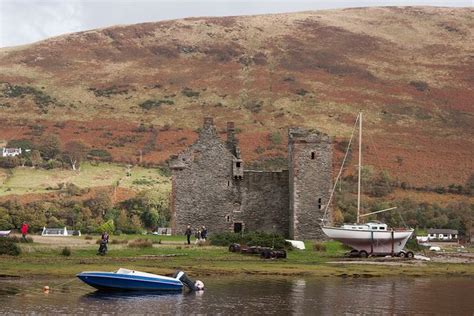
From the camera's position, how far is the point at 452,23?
19312cm

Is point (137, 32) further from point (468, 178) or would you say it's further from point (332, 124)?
point (468, 178)

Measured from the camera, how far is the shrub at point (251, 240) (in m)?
57.5

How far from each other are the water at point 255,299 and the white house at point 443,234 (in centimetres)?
4177

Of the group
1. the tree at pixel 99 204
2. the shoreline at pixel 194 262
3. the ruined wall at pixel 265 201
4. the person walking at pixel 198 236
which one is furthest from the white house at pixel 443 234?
the tree at pixel 99 204

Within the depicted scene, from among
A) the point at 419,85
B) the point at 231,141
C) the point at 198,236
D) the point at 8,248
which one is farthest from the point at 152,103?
the point at 8,248

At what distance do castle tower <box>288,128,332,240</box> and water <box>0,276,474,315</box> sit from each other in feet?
70.1

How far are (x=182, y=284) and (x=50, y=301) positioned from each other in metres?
6.72

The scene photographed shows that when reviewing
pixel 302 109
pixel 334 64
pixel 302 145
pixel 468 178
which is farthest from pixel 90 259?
pixel 334 64

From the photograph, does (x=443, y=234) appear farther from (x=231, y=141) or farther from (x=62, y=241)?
(x=62, y=241)

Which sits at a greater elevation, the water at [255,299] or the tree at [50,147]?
the tree at [50,147]

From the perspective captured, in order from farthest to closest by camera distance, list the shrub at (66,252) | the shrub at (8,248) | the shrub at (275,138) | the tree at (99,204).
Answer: the shrub at (275,138) < the tree at (99,204) < the shrub at (66,252) < the shrub at (8,248)

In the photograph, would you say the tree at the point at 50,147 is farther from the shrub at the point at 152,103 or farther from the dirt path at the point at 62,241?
the dirt path at the point at 62,241

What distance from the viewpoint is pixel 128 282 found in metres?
38.9

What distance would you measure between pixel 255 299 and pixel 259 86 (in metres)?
121
